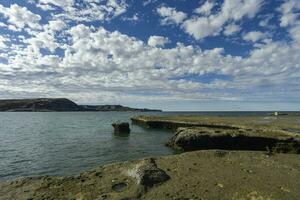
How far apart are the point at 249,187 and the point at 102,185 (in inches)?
291

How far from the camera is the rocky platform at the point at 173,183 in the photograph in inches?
520

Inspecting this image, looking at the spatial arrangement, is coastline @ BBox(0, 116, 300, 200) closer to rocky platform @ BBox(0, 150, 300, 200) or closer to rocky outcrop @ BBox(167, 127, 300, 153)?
rocky platform @ BBox(0, 150, 300, 200)

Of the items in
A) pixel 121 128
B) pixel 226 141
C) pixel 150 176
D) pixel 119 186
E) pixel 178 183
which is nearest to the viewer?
pixel 119 186

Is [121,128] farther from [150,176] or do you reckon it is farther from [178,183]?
[178,183]

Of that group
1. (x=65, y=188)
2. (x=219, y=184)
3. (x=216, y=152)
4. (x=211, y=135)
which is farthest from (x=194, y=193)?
(x=211, y=135)

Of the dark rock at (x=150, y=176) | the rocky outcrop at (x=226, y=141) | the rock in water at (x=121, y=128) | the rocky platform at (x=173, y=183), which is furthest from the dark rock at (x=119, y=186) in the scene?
the rock in water at (x=121, y=128)

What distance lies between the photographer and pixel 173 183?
48.2ft

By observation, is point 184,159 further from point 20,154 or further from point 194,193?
point 20,154

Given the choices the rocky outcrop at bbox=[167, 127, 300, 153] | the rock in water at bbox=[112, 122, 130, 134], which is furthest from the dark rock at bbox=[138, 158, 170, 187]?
the rock in water at bbox=[112, 122, 130, 134]

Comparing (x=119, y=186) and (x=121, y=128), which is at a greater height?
(x=121, y=128)

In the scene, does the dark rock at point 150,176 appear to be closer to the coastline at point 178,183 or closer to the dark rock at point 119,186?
the coastline at point 178,183

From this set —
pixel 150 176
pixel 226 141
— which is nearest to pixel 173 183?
pixel 150 176

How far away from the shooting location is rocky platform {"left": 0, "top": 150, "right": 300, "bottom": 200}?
43.3ft

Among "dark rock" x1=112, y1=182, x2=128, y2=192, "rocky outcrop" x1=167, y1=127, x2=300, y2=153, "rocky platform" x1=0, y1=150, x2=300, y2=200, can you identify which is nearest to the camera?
"rocky platform" x1=0, y1=150, x2=300, y2=200
